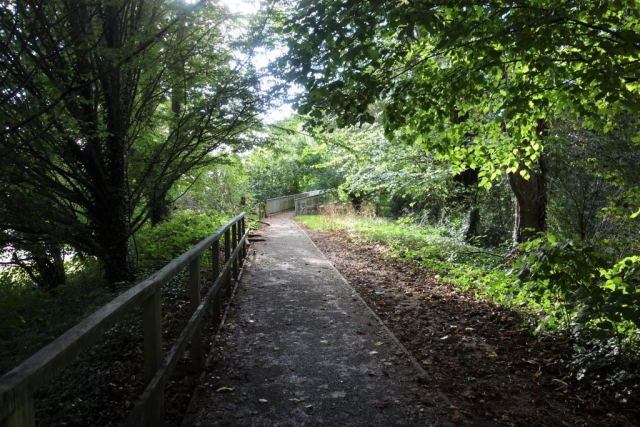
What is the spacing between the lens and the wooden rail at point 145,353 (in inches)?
48.9

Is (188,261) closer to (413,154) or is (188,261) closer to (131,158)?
(131,158)

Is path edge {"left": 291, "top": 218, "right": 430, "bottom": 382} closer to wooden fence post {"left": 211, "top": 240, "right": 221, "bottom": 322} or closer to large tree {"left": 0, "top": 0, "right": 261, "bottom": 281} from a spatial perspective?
wooden fence post {"left": 211, "top": 240, "right": 221, "bottom": 322}

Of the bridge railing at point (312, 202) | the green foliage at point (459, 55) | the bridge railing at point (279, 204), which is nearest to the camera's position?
the green foliage at point (459, 55)

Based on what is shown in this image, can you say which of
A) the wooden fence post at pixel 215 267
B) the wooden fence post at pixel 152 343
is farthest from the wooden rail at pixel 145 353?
the wooden fence post at pixel 215 267

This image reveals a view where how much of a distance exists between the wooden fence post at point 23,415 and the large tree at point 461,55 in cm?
343

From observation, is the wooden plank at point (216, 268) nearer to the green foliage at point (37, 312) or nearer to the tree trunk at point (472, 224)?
the green foliage at point (37, 312)

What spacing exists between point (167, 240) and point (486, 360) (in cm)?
730

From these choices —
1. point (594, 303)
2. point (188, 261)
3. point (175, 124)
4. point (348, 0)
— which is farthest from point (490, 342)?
point (175, 124)

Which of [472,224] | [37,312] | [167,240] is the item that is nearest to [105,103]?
[37,312]

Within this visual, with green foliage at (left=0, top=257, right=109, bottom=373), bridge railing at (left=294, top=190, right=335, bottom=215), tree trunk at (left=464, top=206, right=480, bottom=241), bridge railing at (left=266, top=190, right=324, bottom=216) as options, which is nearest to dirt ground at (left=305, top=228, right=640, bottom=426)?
green foliage at (left=0, top=257, right=109, bottom=373)

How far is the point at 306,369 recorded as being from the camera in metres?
4.09

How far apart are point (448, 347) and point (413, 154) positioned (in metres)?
8.26

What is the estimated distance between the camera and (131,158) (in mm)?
6656

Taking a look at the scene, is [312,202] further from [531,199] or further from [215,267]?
[215,267]
